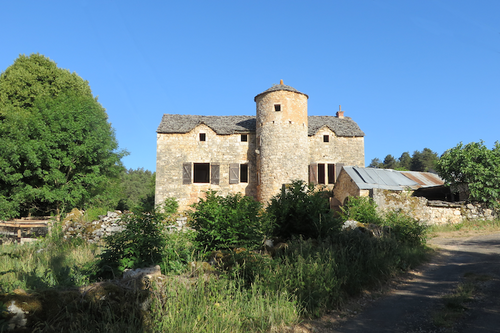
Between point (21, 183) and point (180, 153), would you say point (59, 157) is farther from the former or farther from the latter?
point (180, 153)

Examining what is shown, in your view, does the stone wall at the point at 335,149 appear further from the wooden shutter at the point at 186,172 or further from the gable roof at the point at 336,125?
the wooden shutter at the point at 186,172

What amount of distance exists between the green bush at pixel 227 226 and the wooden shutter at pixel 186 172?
50.3ft

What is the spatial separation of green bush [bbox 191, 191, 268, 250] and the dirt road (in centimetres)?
256

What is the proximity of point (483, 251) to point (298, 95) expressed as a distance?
15061mm

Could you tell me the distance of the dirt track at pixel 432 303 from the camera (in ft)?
16.1

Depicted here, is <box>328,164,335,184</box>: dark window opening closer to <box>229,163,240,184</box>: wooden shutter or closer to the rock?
<box>229,163,240,184</box>: wooden shutter

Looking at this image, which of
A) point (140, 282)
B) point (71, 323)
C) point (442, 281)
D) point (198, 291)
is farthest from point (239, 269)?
point (442, 281)

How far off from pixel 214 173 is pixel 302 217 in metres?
14.9

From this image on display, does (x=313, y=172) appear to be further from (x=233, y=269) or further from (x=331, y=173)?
(x=233, y=269)

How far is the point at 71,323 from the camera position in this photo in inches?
154

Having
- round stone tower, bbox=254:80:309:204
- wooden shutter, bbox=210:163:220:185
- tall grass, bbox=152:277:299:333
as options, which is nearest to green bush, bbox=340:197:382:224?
tall grass, bbox=152:277:299:333

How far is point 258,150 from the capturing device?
2238 centimetres

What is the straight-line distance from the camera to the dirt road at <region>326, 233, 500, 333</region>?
193 inches

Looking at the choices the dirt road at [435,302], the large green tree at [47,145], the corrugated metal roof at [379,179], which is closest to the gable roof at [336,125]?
the corrugated metal roof at [379,179]
